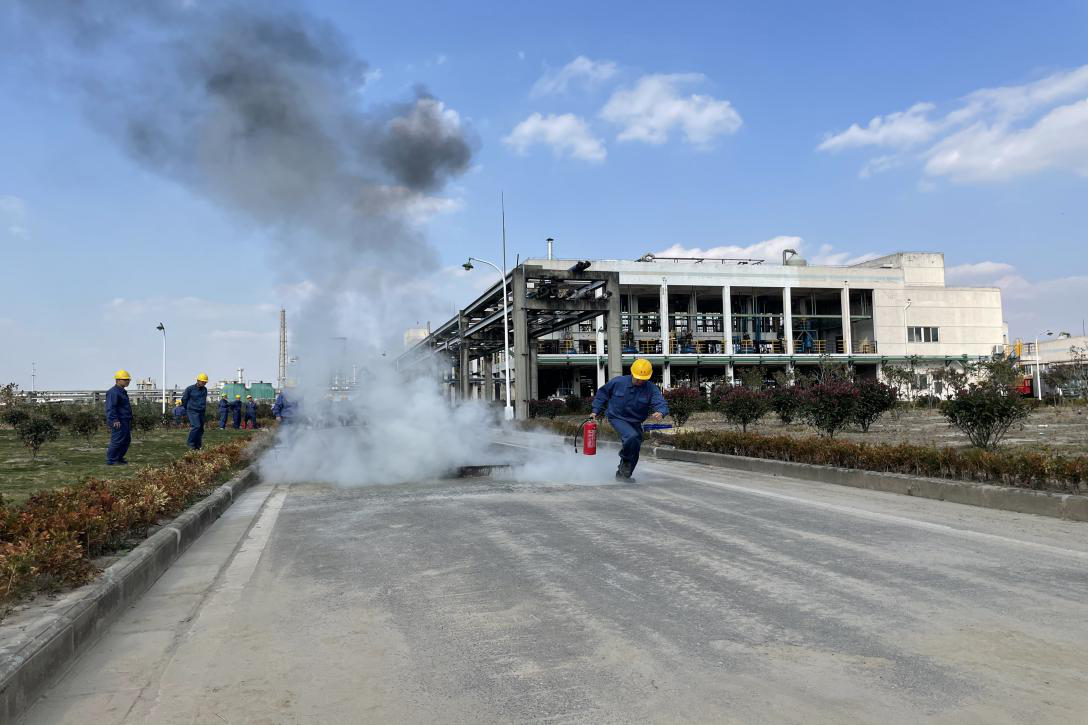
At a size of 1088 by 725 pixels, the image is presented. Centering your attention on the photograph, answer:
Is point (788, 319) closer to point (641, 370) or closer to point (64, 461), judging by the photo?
point (641, 370)

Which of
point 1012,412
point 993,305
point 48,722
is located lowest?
point 48,722

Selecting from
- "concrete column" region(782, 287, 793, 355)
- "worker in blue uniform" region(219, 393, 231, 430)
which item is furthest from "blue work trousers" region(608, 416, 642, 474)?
"concrete column" region(782, 287, 793, 355)

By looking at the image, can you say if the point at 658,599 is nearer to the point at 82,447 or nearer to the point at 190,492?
the point at 190,492

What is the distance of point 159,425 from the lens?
32781 millimetres

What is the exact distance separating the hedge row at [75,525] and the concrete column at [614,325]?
91.1 ft

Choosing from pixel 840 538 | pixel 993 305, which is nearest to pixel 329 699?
pixel 840 538

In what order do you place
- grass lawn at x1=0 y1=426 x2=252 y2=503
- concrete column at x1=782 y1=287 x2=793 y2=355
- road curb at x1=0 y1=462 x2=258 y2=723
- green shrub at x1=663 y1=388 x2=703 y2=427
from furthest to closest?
concrete column at x1=782 y1=287 x2=793 y2=355 → green shrub at x1=663 y1=388 x2=703 y2=427 → grass lawn at x1=0 y1=426 x2=252 y2=503 → road curb at x1=0 y1=462 x2=258 y2=723

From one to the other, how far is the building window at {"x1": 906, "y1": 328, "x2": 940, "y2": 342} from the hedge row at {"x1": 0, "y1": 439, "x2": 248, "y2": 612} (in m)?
67.5

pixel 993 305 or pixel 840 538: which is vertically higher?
pixel 993 305

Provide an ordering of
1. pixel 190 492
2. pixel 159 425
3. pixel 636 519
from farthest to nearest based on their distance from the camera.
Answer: pixel 159 425 → pixel 190 492 → pixel 636 519

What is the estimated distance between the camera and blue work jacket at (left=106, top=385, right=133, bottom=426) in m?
14.7

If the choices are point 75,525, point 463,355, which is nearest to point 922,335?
point 463,355

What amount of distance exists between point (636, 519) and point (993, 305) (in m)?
72.5

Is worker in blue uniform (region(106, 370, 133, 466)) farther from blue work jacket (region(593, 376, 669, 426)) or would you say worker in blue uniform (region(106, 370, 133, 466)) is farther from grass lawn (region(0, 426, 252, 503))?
blue work jacket (region(593, 376, 669, 426))
